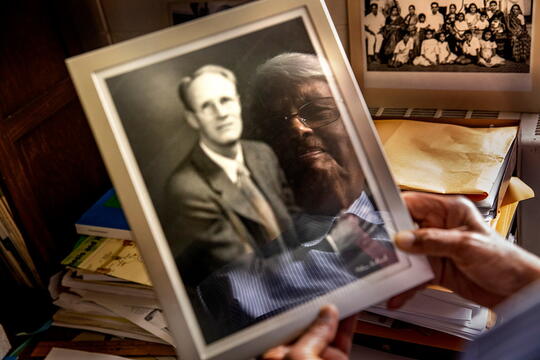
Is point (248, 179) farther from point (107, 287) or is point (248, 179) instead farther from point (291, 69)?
point (107, 287)

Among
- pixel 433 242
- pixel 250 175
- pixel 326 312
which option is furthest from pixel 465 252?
pixel 250 175

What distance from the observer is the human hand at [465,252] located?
0.78 meters

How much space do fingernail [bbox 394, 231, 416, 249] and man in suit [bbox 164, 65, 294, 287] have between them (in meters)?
0.15

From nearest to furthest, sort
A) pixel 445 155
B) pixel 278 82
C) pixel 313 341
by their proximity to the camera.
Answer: pixel 313 341, pixel 278 82, pixel 445 155

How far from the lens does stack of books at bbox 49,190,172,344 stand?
1.22m

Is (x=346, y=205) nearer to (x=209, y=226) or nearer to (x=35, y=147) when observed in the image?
(x=209, y=226)

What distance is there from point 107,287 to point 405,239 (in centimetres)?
75

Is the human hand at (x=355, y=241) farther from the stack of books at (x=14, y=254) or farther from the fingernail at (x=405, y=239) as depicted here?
the stack of books at (x=14, y=254)

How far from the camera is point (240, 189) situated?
2.54 ft

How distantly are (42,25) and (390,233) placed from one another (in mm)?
1047

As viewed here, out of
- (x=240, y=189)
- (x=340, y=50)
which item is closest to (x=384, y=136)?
(x=340, y=50)

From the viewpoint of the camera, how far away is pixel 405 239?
780 mm

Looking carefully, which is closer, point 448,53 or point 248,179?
point 248,179

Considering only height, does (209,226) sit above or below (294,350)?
above
